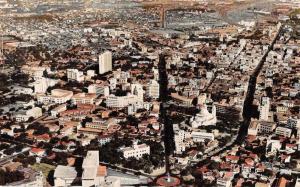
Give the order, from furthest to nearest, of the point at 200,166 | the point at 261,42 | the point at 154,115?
the point at 261,42 < the point at 154,115 < the point at 200,166

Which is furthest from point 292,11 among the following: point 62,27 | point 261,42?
point 62,27

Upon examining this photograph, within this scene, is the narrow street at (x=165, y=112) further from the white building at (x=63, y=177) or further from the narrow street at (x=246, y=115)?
the white building at (x=63, y=177)

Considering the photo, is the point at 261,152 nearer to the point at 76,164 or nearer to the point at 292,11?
the point at 76,164

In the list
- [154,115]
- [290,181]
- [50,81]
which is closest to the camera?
[290,181]

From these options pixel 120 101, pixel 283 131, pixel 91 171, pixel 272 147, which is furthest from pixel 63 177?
pixel 283 131

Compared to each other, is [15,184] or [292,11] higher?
[292,11]

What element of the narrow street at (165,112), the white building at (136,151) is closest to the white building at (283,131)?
the narrow street at (165,112)
